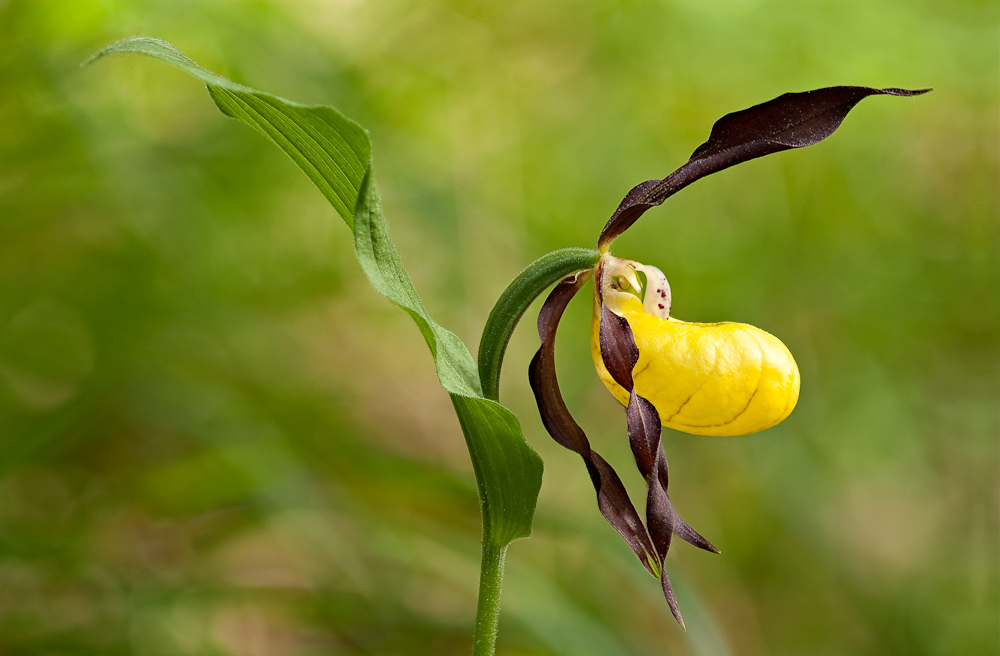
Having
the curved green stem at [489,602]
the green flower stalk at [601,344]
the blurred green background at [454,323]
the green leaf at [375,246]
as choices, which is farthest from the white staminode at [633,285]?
the blurred green background at [454,323]

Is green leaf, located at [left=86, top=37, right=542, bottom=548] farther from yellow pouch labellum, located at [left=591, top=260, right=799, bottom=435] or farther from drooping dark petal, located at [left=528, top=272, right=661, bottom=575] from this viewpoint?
yellow pouch labellum, located at [left=591, top=260, right=799, bottom=435]

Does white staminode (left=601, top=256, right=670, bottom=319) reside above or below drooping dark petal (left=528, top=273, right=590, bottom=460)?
above

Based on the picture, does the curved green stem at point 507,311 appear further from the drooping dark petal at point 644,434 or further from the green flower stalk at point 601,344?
the drooping dark petal at point 644,434

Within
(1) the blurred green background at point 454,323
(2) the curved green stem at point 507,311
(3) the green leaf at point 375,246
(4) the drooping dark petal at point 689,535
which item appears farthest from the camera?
(1) the blurred green background at point 454,323

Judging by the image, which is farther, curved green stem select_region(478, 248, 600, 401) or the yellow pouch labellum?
the yellow pouch labellum

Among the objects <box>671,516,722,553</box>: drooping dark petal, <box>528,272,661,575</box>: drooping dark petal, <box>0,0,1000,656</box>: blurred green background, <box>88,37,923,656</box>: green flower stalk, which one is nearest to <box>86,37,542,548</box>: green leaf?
<box>88,37,923,656</box>: green flower stalk

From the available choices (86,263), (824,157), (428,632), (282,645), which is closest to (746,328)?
(428,632)

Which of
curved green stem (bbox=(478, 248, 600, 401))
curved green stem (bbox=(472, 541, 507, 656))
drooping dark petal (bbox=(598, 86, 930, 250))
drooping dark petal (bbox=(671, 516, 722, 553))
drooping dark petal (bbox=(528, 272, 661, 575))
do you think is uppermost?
drooping dark petal (bbox=(598, 86, 930, 250))

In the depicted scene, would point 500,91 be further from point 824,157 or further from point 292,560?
point 292,560
